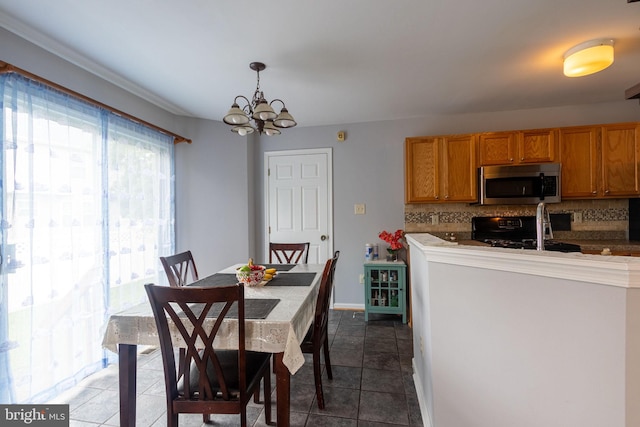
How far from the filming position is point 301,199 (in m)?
3.61

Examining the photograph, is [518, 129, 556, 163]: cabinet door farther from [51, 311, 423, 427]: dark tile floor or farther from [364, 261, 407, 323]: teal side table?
[51, 311, 423, 427]: dark tile floor

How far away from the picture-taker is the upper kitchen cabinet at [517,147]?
2.88m

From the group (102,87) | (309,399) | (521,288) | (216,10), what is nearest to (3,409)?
(309,399)

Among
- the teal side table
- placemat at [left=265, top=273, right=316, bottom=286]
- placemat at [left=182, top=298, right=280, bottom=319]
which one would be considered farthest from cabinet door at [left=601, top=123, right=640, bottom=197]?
placemat at [left=182, top=298, right=280, bottom=319]

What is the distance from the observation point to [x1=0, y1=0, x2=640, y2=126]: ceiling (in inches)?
61.7

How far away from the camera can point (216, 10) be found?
61.7 inches

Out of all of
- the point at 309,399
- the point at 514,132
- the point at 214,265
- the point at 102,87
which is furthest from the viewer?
the point at 214,265

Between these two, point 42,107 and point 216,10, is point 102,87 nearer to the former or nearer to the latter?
point 42,107

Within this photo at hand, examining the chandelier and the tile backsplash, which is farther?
the tile backsplash

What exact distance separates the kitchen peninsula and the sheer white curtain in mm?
2417

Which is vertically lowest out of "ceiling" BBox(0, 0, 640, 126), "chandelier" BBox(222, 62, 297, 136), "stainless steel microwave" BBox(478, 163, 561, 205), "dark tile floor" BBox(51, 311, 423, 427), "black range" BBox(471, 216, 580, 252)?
"dark tile floor" BBox(51, 311, 423, 427)

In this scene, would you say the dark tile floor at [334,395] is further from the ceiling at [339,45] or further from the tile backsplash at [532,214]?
the ceiling at [339,45]

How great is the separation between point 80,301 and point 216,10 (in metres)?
2.26

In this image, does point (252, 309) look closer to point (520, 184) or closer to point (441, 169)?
point (441, 169)
